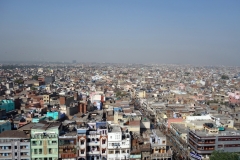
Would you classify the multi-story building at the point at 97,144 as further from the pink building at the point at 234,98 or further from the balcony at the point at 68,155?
the pink building at the point at 234,98

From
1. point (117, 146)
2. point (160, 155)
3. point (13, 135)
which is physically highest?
point (13, 135)

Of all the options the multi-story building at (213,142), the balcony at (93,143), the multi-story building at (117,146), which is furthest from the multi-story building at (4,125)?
the multi-story building at (213,142)

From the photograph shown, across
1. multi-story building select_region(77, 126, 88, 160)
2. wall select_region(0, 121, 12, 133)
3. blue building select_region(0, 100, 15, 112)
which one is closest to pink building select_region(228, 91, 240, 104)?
multi-story building select_region(77, 126, 88, 160)

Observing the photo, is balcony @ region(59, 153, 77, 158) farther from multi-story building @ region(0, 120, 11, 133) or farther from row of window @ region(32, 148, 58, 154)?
multi-story building @ region(0, 120, 11, 133)

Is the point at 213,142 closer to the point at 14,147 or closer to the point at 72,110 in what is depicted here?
the point at 14,147

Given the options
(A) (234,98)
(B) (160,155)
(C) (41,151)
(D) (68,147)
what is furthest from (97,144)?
(A) (234,98)
